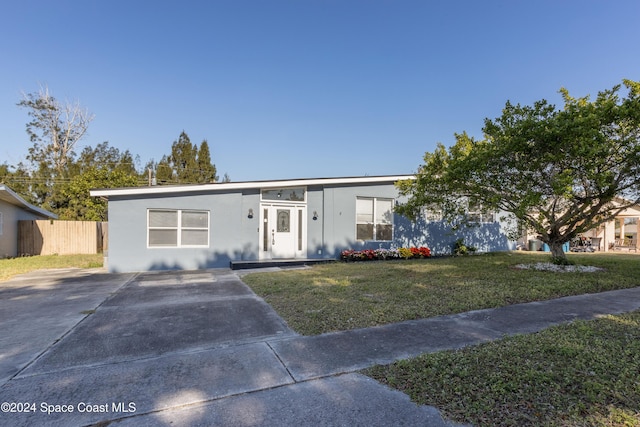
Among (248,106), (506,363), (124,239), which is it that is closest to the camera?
(506,363)

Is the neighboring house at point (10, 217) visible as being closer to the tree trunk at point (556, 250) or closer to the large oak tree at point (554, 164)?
the large oak tree at point (554, 164)

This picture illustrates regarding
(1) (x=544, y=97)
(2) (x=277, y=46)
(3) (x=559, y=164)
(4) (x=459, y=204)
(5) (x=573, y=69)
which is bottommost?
(4) (x=459, y=204)

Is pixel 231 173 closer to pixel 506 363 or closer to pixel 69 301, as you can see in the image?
pixel 69 301

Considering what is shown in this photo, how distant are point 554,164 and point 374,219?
6.30 metres

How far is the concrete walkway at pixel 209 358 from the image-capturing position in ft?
8.07

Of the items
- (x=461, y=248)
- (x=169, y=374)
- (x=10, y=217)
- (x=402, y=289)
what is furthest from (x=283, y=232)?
(x=10, y=217)

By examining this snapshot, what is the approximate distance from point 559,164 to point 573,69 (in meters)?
5.91

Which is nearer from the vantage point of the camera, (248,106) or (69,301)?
(69,301)

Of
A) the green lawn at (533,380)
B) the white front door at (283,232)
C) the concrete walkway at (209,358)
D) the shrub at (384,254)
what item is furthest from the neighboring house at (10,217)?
the green lawn at (533,380)

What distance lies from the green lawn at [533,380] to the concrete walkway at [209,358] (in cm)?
23

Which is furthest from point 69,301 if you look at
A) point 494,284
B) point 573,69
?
point 573,69

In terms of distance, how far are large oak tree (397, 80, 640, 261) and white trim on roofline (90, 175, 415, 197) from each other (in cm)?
286

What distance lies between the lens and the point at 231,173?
36125 mm

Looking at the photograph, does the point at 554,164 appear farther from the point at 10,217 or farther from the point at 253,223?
the point at 10,217
